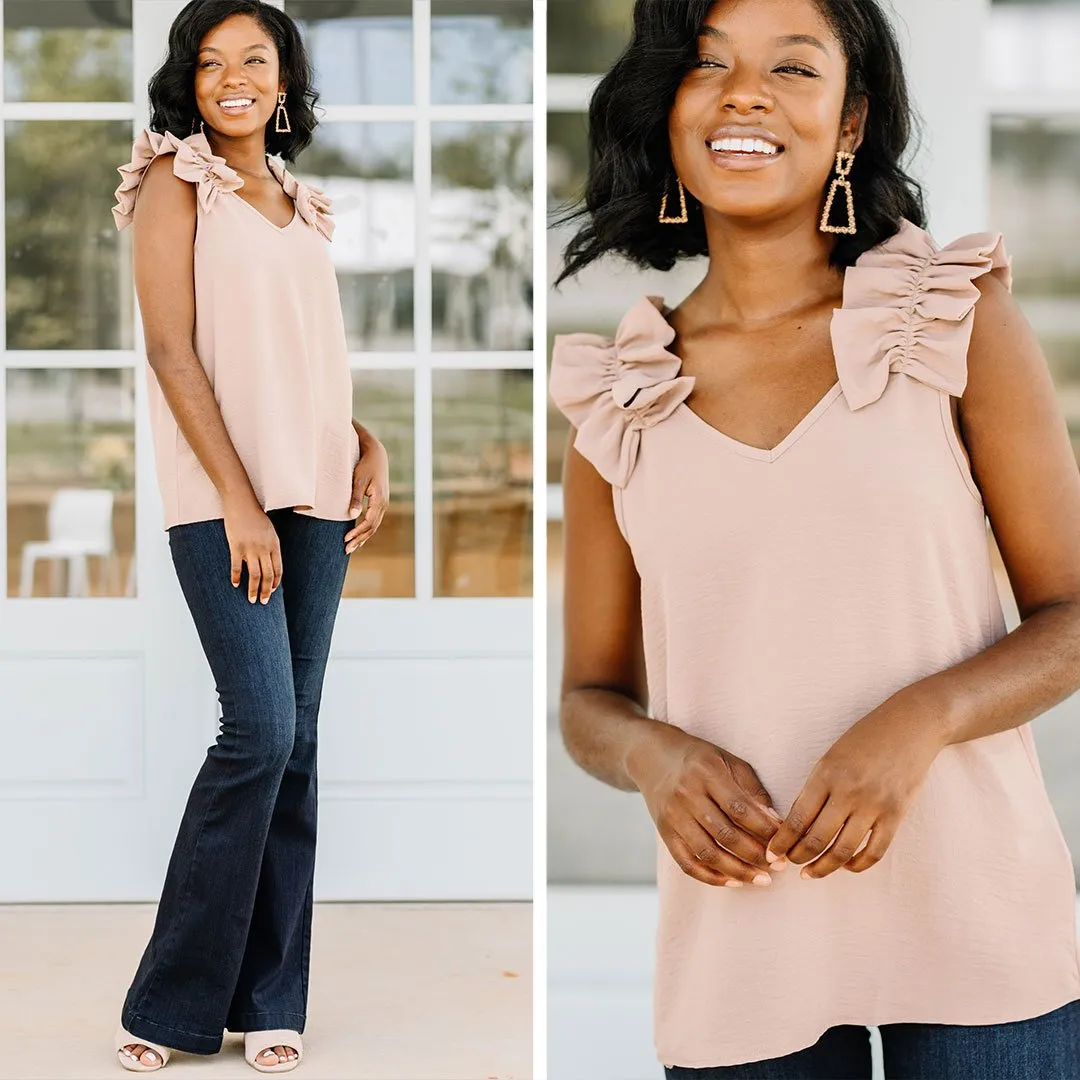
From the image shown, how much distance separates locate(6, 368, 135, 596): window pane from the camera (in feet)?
10.1

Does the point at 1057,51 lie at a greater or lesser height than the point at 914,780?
greater

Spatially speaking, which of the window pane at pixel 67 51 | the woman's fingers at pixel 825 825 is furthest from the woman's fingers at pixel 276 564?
the window pane at pixel 67 51

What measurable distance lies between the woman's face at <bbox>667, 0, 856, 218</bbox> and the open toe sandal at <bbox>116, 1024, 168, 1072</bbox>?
5.40 feet

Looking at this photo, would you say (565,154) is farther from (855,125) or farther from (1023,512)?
(1023,512)

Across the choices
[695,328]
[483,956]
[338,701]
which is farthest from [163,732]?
[695,328]

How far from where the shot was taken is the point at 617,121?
1151 millimetres

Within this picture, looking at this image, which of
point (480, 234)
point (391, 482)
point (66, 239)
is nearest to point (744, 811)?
point (391, 482)

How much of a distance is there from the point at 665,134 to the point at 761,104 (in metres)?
0.15

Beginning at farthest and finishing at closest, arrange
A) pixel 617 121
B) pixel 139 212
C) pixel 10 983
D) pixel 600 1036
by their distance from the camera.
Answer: pixel 10 983 < pixel 600 1036 < pixel 139 212 < pixel 617 121

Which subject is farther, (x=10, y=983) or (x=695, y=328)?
(x=10, y=983)

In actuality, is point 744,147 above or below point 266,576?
above

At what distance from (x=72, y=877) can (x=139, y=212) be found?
64.8 inches

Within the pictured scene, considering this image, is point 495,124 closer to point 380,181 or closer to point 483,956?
point 380,181

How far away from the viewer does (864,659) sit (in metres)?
1.02
